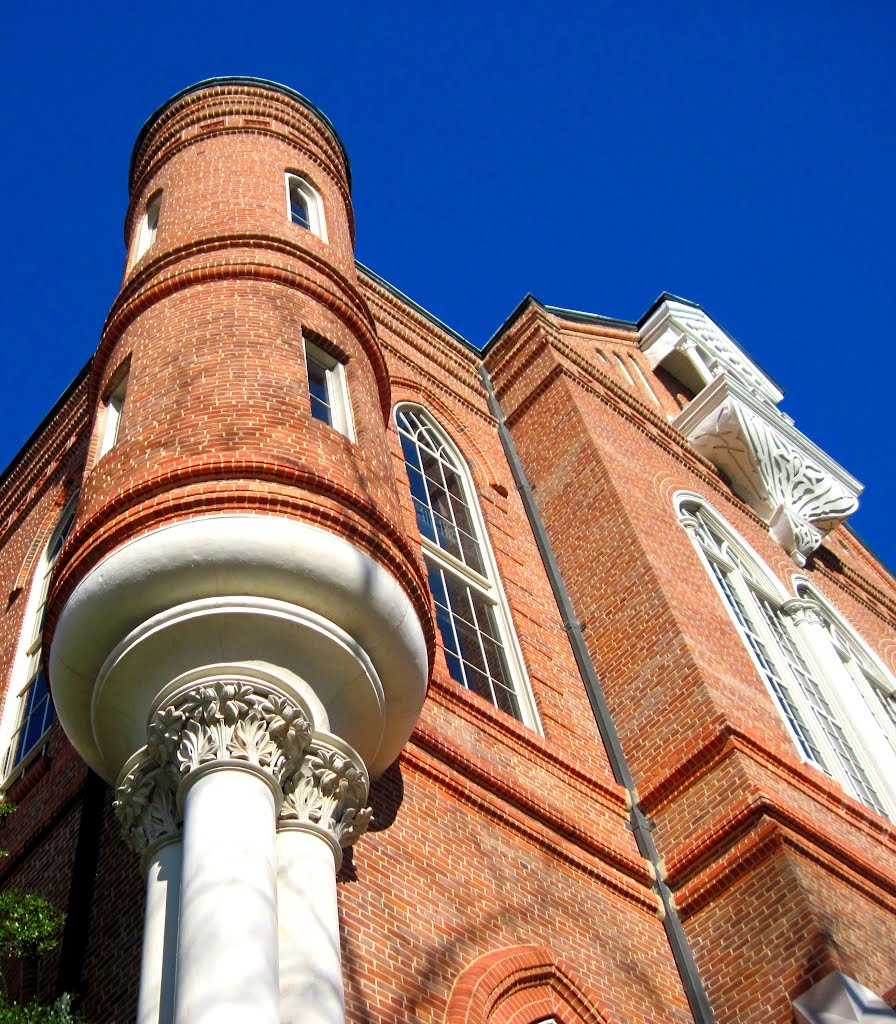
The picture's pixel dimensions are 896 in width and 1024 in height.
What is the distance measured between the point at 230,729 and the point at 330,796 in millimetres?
745

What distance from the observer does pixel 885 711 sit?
17.3 meters

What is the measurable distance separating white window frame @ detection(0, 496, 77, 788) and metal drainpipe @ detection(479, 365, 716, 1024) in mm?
5196

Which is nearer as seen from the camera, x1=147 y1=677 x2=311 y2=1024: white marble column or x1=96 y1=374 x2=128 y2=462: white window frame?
x1=147 y1=677 x2=311 y2=1024: white marble column

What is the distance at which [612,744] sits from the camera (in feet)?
39.7

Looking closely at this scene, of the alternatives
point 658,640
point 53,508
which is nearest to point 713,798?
point 658,640

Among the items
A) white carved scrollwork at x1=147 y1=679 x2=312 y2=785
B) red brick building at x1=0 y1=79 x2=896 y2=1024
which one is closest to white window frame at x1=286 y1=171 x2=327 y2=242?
red brick building at x1=0 y1=79 x2=896 y2=1024

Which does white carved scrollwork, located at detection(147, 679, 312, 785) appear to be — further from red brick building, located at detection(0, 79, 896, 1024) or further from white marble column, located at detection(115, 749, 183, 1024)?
white marble column, located at detection(115, 749, 183, 1024)

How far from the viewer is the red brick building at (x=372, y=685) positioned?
740 cm

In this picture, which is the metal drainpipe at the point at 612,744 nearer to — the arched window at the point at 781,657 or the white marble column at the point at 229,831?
the arched window at the point at 781,657

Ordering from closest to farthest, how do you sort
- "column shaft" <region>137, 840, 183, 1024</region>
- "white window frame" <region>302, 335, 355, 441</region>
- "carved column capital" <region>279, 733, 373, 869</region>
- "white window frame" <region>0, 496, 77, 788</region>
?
"column shaft" <region>137, 840, 183, 1024</region>
"carved column capital" <region>279, 733, 373, 869</region>
"white window frame" <region>302, 335, 355, 441</region>
"white window frame" <region>0, 496, 77, 788</region>

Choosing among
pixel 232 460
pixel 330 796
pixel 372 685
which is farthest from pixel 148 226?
pixel 330 796

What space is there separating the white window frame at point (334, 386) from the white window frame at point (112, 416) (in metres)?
1.61

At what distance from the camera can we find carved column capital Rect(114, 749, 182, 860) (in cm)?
720

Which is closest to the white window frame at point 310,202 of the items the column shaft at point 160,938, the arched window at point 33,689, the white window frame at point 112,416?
the white window frame at point 112,416
